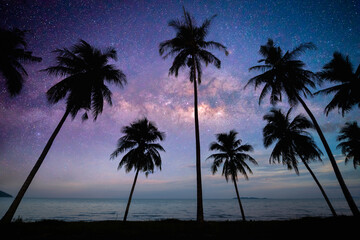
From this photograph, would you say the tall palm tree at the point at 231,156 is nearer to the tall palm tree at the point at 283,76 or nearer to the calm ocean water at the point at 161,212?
the tall palm tree at the point at 283,76

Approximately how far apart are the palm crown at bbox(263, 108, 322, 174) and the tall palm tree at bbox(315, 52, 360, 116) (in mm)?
4340

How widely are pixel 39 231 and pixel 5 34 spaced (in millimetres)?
14440

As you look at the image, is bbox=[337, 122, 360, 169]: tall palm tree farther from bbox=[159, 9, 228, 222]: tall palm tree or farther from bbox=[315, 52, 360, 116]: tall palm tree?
bbox=[159, 9, 228, 222]: tall palm tree

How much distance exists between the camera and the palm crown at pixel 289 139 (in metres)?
17.8

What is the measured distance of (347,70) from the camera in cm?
1327

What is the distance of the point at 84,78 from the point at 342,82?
21.7 metres

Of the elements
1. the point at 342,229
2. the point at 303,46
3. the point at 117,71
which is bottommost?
the point at 342,229

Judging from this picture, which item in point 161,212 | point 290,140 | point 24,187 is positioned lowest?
point 161,212

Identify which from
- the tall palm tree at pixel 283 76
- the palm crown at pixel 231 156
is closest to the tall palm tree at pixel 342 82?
the tall palm tree at pixel 283 76

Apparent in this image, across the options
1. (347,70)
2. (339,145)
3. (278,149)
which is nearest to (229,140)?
(278,149)

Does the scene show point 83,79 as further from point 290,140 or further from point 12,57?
point 290,140

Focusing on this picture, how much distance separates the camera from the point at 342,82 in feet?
45.2

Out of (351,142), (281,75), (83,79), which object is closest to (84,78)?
(83,79)

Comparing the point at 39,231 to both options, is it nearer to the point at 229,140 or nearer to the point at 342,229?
the point at 342,229
